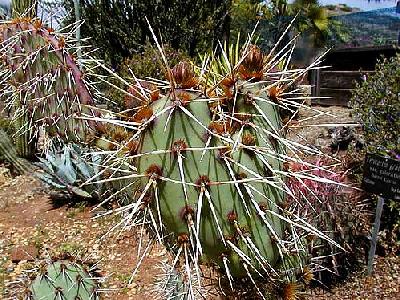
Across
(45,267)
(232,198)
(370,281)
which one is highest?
(232,198)

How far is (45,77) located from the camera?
2924 millimetres

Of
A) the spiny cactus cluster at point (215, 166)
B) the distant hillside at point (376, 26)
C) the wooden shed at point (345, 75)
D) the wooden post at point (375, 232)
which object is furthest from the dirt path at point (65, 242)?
the distant hillside at point (376, 26)

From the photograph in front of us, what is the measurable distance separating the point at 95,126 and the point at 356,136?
363 cm

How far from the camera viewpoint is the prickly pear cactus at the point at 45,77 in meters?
2.92

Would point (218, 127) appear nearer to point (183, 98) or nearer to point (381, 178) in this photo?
point (183, 98)

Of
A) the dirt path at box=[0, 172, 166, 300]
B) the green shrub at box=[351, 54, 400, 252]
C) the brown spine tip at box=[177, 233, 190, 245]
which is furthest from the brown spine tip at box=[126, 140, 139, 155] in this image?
the green shrub at box=[351, 54, 400, 252]

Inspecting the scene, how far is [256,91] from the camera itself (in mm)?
1326

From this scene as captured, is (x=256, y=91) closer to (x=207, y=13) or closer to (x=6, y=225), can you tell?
(x=6, y=225)

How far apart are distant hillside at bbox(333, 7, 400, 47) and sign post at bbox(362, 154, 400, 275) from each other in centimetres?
1708

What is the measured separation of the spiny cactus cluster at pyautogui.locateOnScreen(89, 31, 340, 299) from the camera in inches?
48.7

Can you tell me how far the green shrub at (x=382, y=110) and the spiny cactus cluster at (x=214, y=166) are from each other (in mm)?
3161

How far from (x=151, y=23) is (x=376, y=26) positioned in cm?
1764

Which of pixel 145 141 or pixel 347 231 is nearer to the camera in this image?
pixel 145 141

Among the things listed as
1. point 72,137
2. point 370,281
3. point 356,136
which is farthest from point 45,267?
point 356,136
